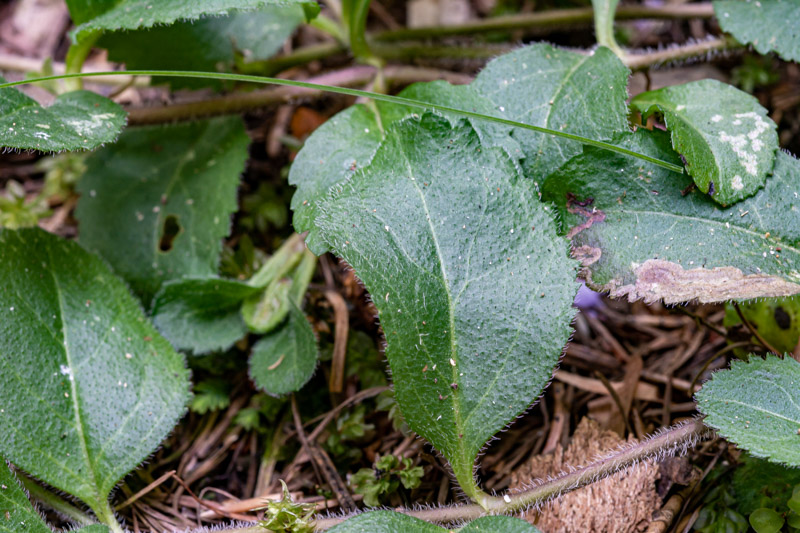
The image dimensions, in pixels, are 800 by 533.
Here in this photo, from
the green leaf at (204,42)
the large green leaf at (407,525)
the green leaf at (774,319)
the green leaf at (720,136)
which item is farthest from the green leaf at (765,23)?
the large green leaf at (407,525)

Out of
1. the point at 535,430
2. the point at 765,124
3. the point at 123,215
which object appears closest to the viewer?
the point at 765,124

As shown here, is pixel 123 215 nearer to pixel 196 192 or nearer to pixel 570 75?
pixel 196 192

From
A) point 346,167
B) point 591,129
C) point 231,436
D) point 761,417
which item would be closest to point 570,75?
point 591,129

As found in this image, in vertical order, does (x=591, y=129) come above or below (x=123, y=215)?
above

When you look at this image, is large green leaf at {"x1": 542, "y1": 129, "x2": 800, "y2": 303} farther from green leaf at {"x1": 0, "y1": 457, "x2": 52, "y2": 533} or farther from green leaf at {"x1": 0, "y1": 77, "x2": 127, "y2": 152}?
green leaf at {"x1": 0, "y1": 457, "x2": 52, "y2": 533}

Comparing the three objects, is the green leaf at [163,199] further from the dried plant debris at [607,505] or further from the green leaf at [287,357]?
the dried plant debris at [607,505]

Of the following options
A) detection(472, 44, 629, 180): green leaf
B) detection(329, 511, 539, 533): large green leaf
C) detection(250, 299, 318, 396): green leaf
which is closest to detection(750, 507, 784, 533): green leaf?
detection(329, 511, 539, 533): large green leaf

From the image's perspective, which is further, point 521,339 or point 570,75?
point 570,75

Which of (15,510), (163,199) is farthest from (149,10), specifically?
(15,510)
